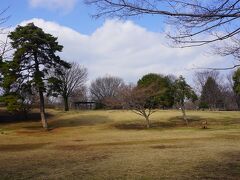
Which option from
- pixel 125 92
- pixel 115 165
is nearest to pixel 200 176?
pixel 115 165

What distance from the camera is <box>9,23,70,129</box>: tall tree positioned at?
45.0 m

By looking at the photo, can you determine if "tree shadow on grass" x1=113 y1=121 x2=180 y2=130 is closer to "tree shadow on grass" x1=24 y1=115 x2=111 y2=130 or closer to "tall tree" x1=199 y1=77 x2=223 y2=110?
"tree shadow on grass" x1=24 y1=115 x2=111 y2=130

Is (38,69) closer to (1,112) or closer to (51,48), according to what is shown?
(51,48)

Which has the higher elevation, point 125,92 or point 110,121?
point 125,92

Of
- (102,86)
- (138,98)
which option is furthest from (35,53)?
(102,86)

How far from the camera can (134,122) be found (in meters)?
56.3

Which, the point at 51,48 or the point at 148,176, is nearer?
the point at 148,176

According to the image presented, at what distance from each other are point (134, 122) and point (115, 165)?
41762 millimetres

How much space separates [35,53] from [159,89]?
66.8 feet

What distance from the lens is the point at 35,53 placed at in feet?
151

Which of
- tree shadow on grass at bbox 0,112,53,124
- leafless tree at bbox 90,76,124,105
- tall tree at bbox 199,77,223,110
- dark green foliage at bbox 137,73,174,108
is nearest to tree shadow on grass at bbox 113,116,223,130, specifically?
dark green foliage at bbox 137,73,174,108

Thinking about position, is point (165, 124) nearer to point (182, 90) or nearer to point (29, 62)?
point (182, 90)

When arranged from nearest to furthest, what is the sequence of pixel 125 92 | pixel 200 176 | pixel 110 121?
pixel 200 176 → pixel 125 92 → pixel 110 121

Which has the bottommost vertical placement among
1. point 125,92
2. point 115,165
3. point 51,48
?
point 115,165
